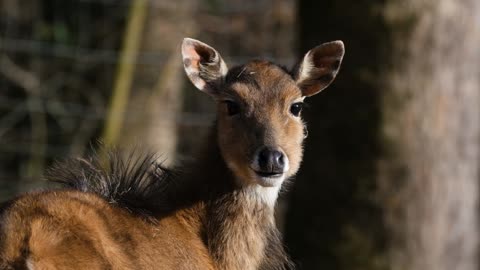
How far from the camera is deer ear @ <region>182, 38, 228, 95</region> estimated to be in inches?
281

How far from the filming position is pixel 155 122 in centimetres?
1304

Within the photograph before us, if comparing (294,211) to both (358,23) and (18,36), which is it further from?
(18,36)

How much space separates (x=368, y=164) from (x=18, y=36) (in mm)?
5503

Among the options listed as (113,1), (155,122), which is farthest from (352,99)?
(113,1)

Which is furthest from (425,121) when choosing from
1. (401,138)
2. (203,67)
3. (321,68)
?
(203,67)

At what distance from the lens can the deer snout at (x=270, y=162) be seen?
6520mm

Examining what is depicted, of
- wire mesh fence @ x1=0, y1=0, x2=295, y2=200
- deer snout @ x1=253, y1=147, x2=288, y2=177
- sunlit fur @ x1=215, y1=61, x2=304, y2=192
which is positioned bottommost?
wire mesh fence @ x1=0, y1=0, x2=295, y2=200

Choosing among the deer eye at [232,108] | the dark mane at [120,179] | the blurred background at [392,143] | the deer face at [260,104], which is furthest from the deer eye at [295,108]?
the blurred background at [392,143]

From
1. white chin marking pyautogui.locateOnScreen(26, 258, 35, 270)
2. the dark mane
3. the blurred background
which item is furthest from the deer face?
the blurred background

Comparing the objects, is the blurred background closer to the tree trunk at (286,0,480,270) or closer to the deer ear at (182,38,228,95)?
the tree trunk at (286,0,480,270)

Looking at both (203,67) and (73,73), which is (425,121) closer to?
(203,67)

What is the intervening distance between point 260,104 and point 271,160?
1.71 ft

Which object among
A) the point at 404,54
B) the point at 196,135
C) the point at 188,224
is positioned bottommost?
the point at 196,135

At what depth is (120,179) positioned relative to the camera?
21.0ft
